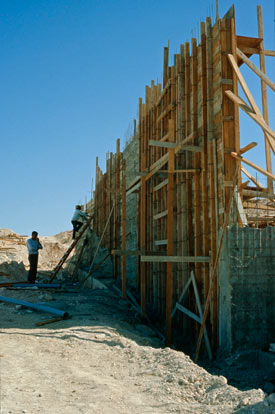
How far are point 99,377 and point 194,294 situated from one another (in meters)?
4.43

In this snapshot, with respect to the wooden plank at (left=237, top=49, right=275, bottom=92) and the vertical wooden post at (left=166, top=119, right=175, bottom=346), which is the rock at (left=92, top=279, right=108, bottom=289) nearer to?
the vertical wooden post at (left=166, top=119, right=175, bottom=346)

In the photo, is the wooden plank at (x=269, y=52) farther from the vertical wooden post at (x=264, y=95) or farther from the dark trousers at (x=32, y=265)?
the dark trousers at (x=32, y=265)

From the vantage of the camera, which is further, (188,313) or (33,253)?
(33,253)

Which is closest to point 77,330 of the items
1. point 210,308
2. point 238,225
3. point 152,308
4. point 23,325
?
point 23,325

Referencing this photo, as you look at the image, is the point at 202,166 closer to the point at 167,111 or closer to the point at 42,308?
the point at 167,111

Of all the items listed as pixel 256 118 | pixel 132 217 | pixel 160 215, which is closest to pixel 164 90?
pixel 160 215

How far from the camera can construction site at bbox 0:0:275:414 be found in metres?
4.55

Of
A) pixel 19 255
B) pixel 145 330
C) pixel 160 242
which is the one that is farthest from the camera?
pixel 19 255

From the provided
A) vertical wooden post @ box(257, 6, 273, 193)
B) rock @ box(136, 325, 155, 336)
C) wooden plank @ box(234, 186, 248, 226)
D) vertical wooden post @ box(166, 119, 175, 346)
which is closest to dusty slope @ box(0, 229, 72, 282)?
rock @ box(136, 325, 155, 336)

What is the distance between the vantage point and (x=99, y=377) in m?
4.94

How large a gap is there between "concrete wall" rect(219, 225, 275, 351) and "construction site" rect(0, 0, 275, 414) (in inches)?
0.7

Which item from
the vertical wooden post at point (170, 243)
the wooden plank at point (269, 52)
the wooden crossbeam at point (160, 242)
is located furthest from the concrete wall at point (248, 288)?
the wooden plank at point (269, 52)

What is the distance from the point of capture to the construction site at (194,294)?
14.9 feet

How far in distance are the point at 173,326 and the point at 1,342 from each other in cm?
470
